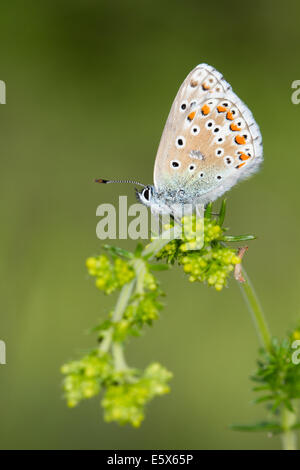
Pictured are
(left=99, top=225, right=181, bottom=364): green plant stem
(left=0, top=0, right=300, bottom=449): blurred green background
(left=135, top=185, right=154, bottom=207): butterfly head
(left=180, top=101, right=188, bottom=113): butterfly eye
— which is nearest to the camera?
(left=99, top=225, right=181, bottom=364): green plant stem

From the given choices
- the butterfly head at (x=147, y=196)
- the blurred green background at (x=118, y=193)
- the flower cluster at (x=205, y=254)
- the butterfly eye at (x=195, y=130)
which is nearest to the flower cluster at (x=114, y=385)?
Answer: the flower cluster at (x=205, y=254)

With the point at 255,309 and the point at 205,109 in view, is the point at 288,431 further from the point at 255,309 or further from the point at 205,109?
the point at 205,109

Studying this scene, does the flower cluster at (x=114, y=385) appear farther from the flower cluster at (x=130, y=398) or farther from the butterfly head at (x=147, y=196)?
the butterfly head at (x=147, y=196)

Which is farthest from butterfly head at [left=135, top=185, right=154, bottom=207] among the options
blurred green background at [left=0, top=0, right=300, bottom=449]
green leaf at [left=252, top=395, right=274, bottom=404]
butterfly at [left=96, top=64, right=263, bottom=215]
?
blurred green background at [left=0, top=0, right=300, bottom=449]

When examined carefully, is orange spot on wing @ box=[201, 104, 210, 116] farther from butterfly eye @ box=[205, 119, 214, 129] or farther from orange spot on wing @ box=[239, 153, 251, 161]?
orange spot on wing @ box=[239, 153, 251, 161]

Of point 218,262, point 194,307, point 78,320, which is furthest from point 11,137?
point 218,262

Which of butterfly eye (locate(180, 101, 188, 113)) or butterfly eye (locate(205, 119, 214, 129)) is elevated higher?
butterfly eye (locate(180, 101, 188, 113))

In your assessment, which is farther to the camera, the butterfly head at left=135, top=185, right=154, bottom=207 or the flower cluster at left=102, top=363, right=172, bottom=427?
the butterfly head at left=135, top=185, right=154, bottom=207
